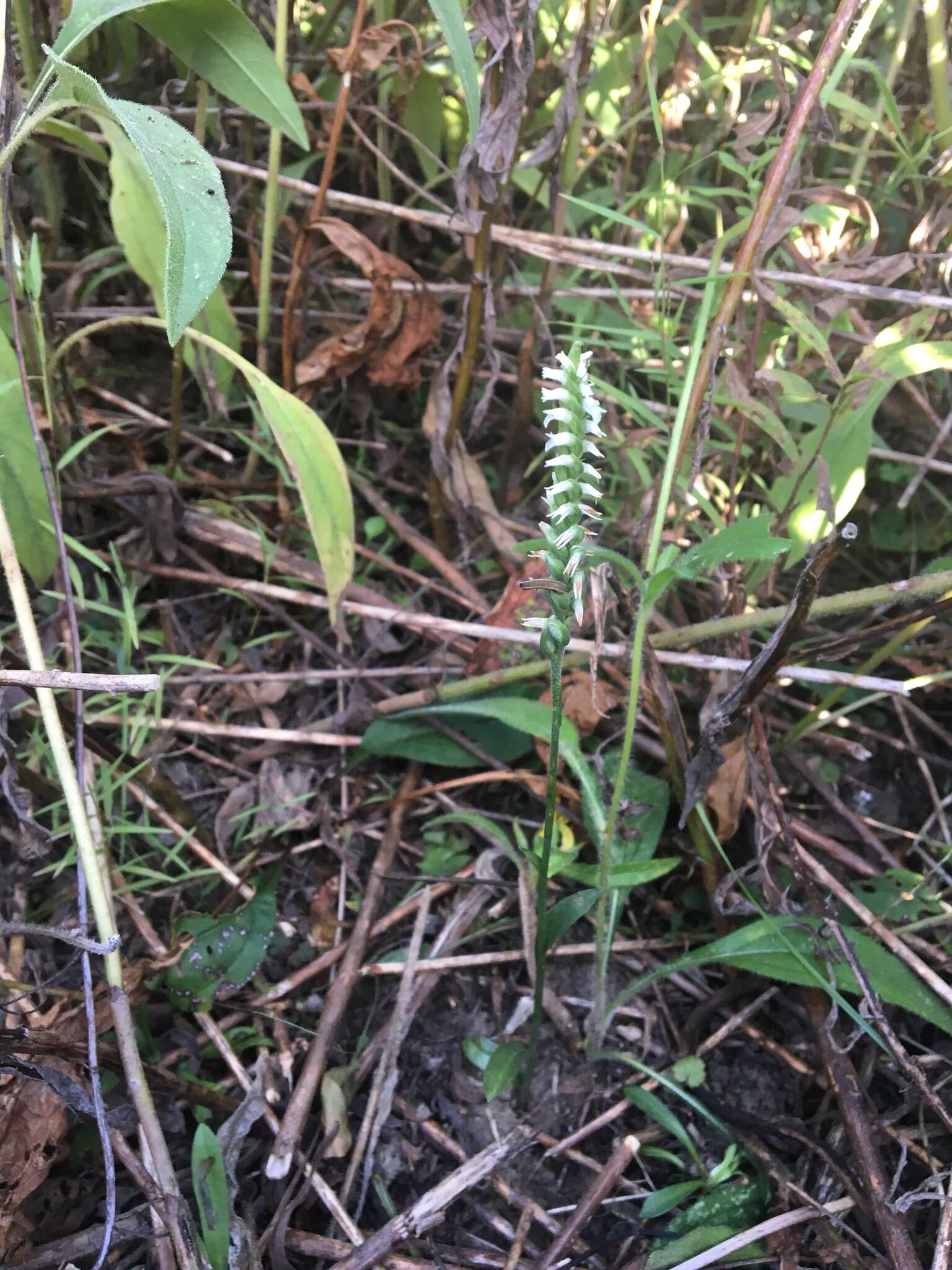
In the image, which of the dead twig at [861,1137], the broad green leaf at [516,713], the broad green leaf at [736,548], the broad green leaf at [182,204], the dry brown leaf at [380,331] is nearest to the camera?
the broad green leaf at [182,204]

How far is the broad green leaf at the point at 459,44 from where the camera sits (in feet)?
3.36

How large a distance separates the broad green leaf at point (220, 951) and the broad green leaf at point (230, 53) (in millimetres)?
1029

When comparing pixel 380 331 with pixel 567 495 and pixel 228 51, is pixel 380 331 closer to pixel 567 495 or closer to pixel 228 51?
pixel 228 51

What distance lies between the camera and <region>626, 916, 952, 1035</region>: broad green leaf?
1050 millimetres

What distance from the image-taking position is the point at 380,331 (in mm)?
1497

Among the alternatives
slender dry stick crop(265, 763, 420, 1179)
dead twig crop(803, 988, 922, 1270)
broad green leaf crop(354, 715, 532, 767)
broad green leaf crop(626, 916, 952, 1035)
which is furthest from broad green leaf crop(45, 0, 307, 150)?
dead twig crop(803, 988, 922, 1270)

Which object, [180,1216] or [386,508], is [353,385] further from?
[180,1216]

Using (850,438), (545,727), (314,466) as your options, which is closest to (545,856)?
(545,727)

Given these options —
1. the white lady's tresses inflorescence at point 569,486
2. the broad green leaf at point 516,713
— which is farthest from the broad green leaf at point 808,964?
the white lady's tresses inflorescence at point 569,486

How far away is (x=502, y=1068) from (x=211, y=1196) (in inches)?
13.4

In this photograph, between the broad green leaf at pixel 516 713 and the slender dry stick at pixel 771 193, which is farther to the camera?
the broad green leaf at pixel 516 713

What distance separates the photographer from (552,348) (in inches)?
60.4

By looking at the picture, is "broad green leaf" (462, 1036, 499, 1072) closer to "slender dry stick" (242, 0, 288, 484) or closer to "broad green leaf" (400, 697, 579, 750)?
"broad green leaf" (400, 697, 579, 750)

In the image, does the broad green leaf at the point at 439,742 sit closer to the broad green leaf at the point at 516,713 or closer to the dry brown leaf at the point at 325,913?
the broad green leaf at the point at 516,713
